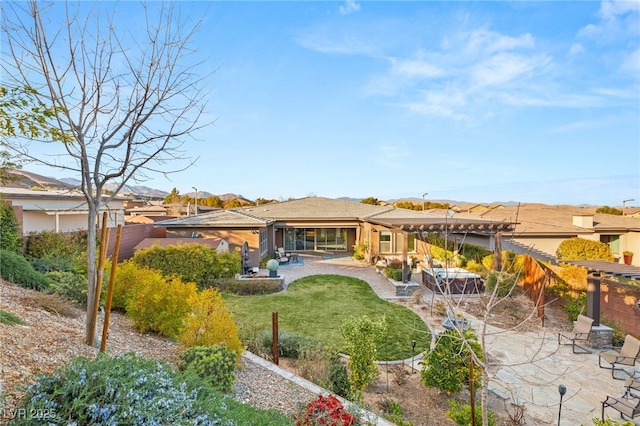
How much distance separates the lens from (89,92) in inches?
181

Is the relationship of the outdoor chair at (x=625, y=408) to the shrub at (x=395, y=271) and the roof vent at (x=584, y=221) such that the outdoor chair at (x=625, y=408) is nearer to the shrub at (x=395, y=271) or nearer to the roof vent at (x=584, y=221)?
the shrub at (x=395, y=271)

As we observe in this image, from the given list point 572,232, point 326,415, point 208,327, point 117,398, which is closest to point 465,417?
point 326,415

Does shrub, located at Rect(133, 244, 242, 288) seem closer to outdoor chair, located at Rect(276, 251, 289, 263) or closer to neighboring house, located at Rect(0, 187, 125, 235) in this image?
neighboring house, located at Rect(0, 187, 125, 235)

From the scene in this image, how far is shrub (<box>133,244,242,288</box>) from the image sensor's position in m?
13.2

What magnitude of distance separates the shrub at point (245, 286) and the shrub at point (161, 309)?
292 inches

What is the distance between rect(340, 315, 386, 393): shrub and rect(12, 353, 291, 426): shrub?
3.00 metres

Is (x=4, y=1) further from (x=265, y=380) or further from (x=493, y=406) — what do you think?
(x=493, y=406)

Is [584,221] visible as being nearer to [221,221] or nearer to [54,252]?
[221,221]

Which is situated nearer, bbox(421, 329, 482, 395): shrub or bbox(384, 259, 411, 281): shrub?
bbox(421, 329, 482, 395): shrub

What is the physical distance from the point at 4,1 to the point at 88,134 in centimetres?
198

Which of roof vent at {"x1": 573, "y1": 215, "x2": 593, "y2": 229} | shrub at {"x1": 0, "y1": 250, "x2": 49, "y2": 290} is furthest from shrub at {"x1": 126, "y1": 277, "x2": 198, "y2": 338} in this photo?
roof vent at {"x1": 573, "y1": 215, "x2": 593, "y2": 229}

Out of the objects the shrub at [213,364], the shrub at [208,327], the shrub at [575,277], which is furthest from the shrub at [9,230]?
the shrub at [575,277]

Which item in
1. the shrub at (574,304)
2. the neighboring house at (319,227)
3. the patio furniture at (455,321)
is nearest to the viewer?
the patio furniture at (455,321)

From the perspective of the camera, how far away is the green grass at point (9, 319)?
4.39m
